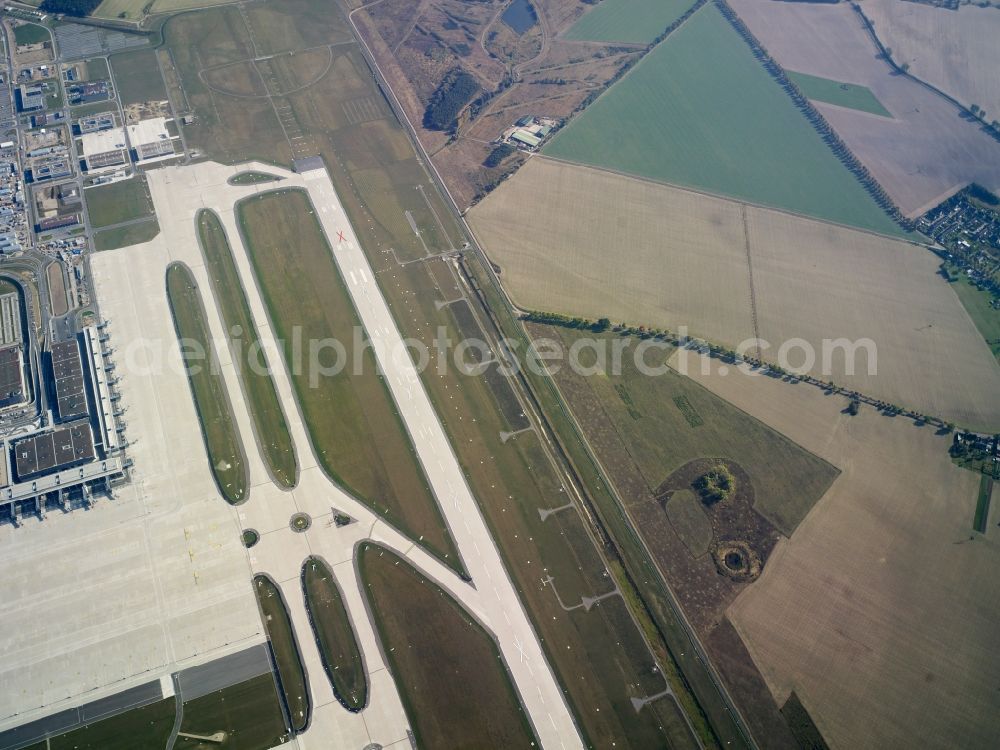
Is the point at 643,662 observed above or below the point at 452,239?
below

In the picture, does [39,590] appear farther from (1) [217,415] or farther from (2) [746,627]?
(2) [746,627]

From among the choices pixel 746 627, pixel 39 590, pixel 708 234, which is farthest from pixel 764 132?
pixel 39 590

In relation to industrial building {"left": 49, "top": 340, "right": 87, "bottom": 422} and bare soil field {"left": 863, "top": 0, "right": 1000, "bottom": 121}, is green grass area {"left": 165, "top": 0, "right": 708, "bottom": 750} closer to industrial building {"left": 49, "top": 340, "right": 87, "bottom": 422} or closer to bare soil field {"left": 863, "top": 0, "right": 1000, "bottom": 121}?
industrial building {"left": 49, "top": 340, "right": 87, "bottom": 422}

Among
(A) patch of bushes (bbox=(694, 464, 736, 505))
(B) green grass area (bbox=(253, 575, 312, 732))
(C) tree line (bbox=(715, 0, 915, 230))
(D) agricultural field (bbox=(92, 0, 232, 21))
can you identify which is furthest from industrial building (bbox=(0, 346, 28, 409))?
(C) tree line (bbox=(715, 0, 915, 230))

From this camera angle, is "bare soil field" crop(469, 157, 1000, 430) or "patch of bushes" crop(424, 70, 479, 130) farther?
"patch of bushes" crop(424, 70, 479, 130)

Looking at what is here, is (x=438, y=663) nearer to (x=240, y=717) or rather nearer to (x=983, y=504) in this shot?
(x=240, y=717)
